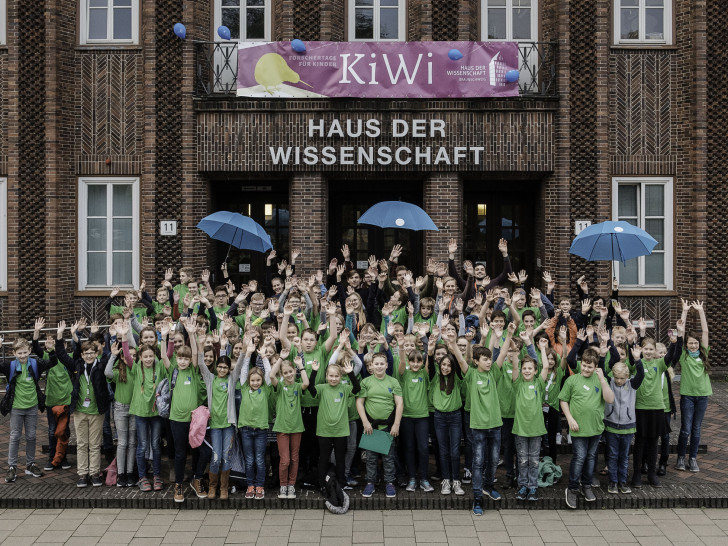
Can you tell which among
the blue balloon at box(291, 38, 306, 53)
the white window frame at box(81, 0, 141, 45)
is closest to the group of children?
the blue balloon at box(291, 38, 306, 53)

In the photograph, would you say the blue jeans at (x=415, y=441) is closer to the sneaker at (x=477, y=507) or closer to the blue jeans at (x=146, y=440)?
the sneaker at (x=477, y=507)

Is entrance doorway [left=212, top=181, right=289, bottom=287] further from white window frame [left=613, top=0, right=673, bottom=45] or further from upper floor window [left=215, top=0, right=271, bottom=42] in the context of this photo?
white window frame [left=613, top=0, right=673, bottom=45]

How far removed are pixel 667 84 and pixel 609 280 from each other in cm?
416

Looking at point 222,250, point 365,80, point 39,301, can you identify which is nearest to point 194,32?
point 365,80

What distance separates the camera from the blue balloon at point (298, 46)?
13195 mm

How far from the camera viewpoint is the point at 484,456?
769 centimetres

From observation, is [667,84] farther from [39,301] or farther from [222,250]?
[39,301]

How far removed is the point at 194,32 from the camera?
13.6m

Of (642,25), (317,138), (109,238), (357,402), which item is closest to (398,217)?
(317,138)

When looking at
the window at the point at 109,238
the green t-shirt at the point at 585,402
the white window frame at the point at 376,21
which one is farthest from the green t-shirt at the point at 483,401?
the white window frame at the point at 376,21

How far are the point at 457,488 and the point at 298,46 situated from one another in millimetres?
9233

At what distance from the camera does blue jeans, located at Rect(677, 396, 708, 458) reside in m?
8.36

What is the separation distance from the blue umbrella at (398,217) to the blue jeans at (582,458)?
4.19m

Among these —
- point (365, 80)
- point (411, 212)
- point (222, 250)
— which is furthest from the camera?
point (222, 250)
